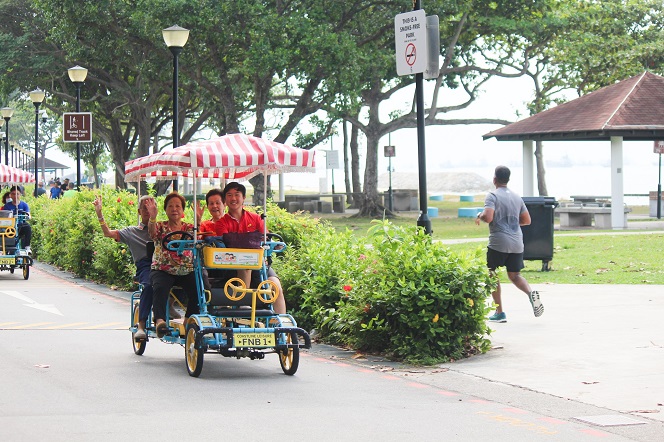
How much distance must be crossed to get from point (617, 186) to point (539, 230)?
1625cm

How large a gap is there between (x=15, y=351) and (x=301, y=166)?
3528 mm

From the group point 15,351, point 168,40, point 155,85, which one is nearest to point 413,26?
point 15,351

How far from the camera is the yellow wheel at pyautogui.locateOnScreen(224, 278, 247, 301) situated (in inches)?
409

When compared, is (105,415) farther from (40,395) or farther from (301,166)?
(301,166)

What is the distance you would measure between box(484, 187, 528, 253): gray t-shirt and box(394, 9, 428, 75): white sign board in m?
1.75

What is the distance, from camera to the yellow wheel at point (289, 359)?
10266 millimetres

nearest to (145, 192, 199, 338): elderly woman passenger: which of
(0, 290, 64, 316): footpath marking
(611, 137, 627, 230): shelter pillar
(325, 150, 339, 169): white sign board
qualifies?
→ (0, 290, 64, 316): footpath marking

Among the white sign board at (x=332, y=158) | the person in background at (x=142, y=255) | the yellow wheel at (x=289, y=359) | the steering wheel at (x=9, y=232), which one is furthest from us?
the white sign board at (x=332, y=158)

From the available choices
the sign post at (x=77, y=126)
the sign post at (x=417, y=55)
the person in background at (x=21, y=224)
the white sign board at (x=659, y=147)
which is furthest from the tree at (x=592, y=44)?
the sign post at (x=417, y=55)

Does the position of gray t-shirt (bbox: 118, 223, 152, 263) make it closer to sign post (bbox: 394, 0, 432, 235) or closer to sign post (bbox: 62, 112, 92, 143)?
sign post (bbox: 394, 0, 432, 235)

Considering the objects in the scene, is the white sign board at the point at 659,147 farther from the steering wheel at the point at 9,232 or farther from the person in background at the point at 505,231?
the person in background at the point at 505,231

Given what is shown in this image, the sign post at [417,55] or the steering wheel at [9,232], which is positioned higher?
the sign post at [417,55]

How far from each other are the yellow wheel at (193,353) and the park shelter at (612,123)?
24621mm

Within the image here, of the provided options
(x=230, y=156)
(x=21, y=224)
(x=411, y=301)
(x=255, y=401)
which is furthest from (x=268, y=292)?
(x=21, y=224)
